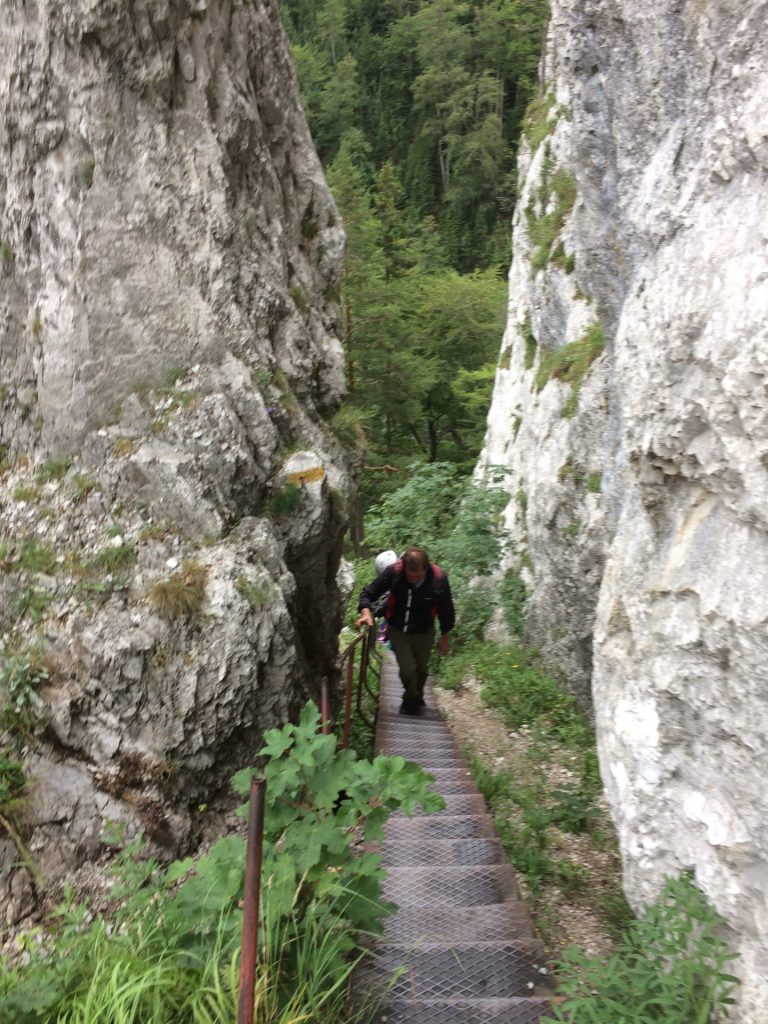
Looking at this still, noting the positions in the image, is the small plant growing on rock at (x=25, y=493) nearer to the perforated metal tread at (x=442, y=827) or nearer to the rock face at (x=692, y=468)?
the perforated metal tread at (x=442, y=827)

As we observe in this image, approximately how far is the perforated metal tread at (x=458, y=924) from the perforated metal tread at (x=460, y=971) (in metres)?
0.10

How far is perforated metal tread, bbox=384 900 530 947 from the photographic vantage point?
3.59 m

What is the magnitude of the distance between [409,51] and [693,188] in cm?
4574

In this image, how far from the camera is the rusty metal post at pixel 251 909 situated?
2.26 meters

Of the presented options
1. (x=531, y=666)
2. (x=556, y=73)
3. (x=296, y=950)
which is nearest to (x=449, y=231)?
(x=556, y=73)

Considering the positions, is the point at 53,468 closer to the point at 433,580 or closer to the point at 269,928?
the point at 433,580

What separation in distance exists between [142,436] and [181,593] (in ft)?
4.80

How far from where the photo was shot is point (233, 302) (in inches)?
259

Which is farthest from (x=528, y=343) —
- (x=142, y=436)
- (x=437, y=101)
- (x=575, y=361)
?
(x=437, y=101)

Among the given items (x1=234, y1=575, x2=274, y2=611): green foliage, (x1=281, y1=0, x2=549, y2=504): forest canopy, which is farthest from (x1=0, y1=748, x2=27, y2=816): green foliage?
(x1=281, y1=0, x2=549, y2=504): forest canopy

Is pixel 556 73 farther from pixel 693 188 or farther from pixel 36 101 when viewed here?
pixel 693 188

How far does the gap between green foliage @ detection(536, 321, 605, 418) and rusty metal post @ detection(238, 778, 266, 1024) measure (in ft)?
25.4

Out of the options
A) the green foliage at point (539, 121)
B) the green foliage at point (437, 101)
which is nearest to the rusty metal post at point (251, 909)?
the green foliage at point (539, 121)

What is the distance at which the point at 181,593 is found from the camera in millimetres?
5223
